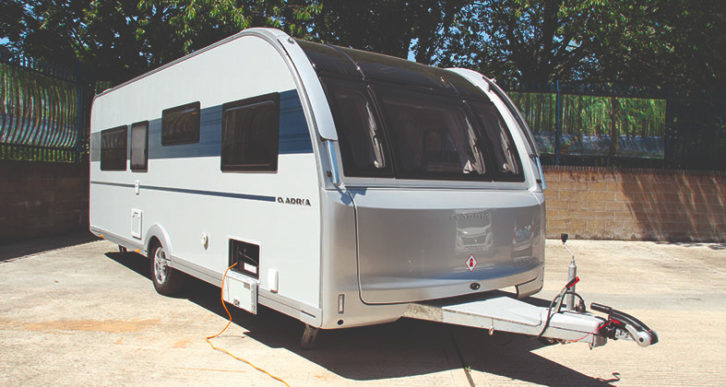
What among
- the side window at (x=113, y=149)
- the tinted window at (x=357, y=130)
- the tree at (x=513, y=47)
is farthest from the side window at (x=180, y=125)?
the tree at (x=513, y=47)

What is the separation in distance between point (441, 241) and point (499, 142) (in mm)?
1378

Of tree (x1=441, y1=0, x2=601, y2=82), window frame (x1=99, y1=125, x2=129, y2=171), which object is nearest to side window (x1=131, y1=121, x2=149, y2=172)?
window frame (x1=99, y1=125, x2=129, y2=171)

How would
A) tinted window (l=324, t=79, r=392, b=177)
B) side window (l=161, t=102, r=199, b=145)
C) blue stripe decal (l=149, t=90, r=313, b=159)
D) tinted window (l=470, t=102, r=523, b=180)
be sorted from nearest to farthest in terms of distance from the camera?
tinted window (l=324, t=79, r=392, b=177), blue stripe decal (l=149, t=90, r=313, b=159), tinted window (l=470, t=102, r=523, b=180), side window (l=161, t=102, r=199, b=145)

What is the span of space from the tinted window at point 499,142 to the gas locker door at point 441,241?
21 centimetres

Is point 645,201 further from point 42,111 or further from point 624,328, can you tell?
point 42,111

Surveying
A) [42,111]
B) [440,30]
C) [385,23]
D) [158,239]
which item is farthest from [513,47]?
[158,239]

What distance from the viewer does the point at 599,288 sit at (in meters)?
7.84

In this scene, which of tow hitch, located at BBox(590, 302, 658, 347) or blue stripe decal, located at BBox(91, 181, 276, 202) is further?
blue stripe decal, located at BBox(91, 181, 276, 202)


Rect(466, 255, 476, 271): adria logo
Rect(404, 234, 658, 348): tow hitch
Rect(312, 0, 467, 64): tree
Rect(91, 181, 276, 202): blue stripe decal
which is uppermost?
Rect(312, 0, 467, 64): tree

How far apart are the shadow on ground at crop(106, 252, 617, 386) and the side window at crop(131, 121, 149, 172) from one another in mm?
2192

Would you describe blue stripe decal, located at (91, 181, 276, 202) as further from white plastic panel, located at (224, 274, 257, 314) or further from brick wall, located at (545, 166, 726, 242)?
brick wall, located at (545, 166, 726, 242)

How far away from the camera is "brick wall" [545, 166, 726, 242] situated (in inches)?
463

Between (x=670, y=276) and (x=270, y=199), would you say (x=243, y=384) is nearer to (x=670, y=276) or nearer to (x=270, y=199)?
(x=270, y=199)

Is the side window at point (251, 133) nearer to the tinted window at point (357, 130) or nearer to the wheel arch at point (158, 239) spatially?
the tinted window at point (357, 130)
